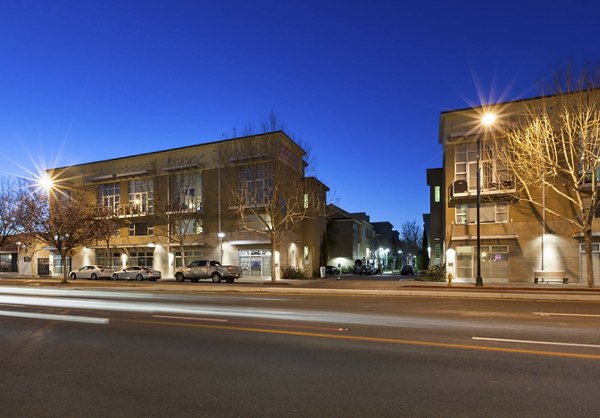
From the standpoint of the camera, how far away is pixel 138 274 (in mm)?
38000

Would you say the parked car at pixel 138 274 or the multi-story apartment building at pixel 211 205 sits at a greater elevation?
the multi-story apartment building at pixel 211 205

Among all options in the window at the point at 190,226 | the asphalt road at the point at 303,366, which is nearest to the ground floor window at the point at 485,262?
the asphalt road at the point at 303,366

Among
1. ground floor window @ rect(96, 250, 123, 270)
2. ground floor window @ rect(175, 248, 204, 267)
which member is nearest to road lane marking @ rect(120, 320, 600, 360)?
ground floor window @ rect(175, 248, 204, 267)

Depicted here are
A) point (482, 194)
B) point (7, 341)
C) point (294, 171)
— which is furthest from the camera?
point (294, 171)

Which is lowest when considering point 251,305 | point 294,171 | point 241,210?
point 251,305

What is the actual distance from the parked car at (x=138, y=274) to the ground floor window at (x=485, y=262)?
1027 inches

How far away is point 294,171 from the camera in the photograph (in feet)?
119

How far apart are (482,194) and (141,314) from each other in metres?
26.6

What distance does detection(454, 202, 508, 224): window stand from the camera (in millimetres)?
31422

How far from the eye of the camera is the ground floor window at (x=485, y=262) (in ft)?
102

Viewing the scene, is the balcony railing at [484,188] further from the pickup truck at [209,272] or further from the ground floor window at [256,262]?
the pickup truck at [209,272]

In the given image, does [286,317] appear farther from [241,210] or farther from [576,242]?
[576,242]

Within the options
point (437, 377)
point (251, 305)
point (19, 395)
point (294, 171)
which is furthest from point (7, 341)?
point (294, 171)

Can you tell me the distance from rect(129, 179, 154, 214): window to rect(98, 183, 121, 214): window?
2085 mm
